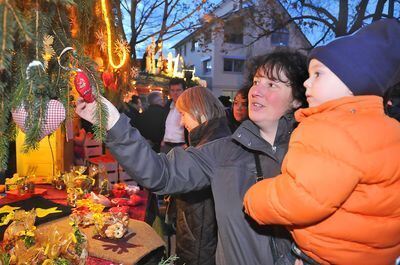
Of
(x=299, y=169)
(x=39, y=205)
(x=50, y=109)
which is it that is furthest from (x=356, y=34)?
(x=39, y=205)

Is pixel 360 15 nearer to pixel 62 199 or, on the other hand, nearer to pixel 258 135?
pixel 258 135

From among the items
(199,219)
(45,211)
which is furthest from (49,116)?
(199,219)

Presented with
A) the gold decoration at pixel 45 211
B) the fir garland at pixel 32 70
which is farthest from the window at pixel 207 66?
the fir garland at pixel 32 70

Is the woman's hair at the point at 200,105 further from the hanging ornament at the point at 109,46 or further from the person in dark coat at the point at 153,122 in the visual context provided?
the person in dark coat at the point at 153,122

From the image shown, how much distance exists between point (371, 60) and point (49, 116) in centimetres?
126

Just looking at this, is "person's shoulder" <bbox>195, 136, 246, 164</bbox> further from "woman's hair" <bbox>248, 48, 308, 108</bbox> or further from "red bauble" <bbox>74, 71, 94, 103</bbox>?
"red bauble" <bbox>74, 71, 94, 103</bbox>

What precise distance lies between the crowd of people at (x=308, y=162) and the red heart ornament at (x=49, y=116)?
0.46 feet

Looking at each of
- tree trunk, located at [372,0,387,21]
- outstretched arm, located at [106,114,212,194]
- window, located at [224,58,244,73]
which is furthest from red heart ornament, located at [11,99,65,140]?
window, located at [224,58,244,73]

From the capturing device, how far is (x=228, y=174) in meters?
1.78

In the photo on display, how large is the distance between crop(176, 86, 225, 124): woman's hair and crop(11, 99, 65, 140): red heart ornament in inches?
67.0

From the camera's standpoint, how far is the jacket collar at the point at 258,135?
179cm

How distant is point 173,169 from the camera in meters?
1.77

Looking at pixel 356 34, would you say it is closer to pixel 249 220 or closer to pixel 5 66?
pixel 249 220

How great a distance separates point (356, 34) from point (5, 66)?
1.36 meters
